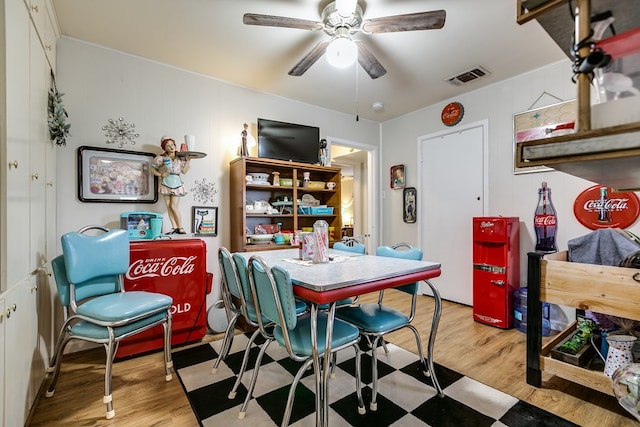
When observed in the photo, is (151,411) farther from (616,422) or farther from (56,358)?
(616,422)

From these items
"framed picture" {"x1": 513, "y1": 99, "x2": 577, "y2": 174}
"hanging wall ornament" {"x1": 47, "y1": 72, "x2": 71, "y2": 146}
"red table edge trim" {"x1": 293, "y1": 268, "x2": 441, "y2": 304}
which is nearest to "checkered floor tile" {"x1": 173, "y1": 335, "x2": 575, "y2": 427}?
"red table edge trim" {"x1": 293, "y1": 268, "x2": 441, "y2": 304}

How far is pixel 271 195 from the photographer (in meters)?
3.62

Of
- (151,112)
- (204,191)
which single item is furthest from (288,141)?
(151,112)

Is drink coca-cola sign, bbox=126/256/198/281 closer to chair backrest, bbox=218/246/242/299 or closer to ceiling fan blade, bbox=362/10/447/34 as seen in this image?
chair backrest, bbox=218/246/242/299

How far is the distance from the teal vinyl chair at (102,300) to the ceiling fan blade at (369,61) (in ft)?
7.39

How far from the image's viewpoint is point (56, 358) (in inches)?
74.0

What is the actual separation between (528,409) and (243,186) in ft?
9.04

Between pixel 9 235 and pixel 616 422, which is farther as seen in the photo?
pixel 616 422

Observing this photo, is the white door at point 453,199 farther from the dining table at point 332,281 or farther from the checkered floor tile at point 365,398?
the dining table at point 332,281

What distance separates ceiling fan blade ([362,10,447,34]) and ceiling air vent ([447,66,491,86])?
1.44 metres

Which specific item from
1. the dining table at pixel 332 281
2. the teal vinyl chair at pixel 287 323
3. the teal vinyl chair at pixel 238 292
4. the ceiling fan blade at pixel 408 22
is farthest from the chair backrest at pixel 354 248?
the ceiling fan blade at pixel 408 22

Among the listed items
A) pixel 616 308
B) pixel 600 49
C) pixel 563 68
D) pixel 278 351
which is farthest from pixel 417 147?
pixel 600 49

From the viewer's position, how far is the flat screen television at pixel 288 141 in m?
3.40

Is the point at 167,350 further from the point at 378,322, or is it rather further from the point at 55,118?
the point at 55,118
